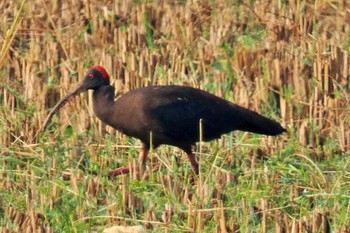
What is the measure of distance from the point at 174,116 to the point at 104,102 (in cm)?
49

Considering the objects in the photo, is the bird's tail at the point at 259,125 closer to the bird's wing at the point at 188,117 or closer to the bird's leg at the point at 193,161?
the bird's wing at the point at 188,117

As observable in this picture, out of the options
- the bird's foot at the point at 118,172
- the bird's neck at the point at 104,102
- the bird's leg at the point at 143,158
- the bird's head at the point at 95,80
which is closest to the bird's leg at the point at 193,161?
the bird's leg at the point at 143,158

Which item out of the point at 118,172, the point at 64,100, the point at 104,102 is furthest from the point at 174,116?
the point at 64,100

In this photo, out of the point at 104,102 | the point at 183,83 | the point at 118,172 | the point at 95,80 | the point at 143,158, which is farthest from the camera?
the point at 183,83

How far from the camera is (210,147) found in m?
8.71

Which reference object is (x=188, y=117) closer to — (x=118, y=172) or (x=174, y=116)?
(x=174, y=116)

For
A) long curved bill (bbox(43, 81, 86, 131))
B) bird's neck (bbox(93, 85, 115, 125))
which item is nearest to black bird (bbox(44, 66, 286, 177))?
bird's neck (bbox(93, 85, 115, 125))

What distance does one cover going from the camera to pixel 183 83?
9703 millimetres

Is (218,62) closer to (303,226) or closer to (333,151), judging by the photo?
(333,151)

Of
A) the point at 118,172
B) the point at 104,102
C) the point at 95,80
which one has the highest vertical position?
the point at 95,80

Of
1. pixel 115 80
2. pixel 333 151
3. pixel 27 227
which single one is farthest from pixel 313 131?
pixel 27 227

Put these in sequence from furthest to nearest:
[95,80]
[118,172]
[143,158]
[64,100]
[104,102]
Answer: [64,100]
[95,80]
[104,102]
[143,158]
[118,172]

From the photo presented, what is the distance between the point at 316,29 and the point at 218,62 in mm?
1092

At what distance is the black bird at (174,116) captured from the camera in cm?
823
